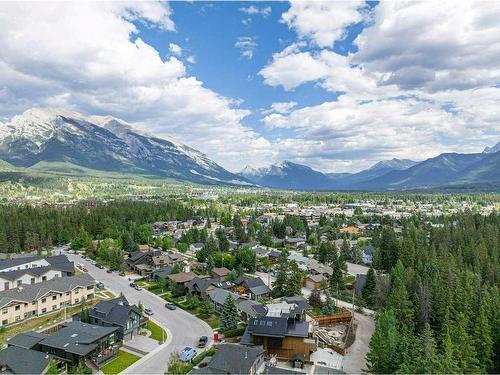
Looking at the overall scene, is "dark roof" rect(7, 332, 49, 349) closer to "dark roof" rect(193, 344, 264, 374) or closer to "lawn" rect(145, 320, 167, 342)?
"lawn" rect(145, 320, 167, 342)

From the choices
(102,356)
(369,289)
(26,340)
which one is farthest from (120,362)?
(369,289)

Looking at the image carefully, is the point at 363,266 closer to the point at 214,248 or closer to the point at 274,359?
the point at 214,248

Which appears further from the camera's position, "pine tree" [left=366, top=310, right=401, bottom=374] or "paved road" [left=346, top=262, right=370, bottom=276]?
"paved road" [left=346, top=262, right=370, bottom=276]

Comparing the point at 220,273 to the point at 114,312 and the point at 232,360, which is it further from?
the point at 232,360

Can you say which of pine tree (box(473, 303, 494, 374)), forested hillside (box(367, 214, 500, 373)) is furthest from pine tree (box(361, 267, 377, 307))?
pine tree (box(473, 303, 494, 374))

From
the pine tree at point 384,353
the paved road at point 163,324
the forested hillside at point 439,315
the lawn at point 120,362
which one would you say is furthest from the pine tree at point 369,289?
the lawn at point 120,362
